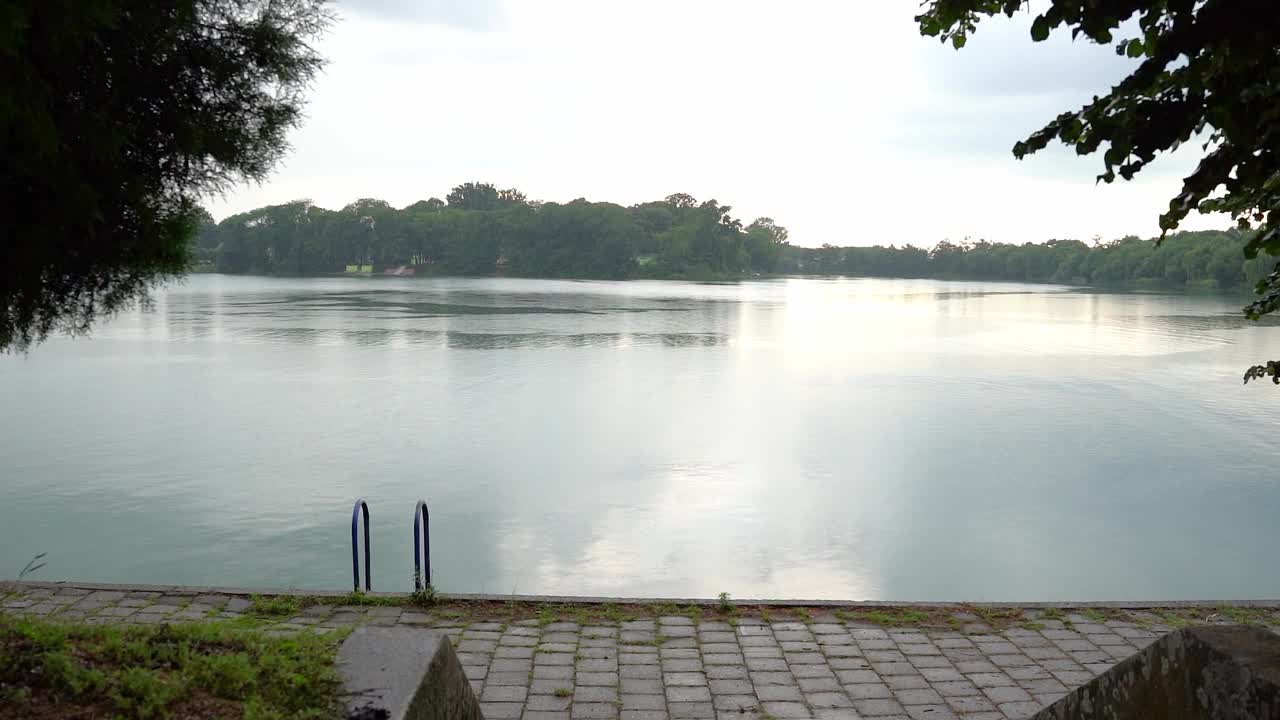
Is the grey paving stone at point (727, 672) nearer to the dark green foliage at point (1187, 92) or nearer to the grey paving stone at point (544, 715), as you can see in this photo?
the grey paving stone at point (544, 715)

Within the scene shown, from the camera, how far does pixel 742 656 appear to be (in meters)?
5.43

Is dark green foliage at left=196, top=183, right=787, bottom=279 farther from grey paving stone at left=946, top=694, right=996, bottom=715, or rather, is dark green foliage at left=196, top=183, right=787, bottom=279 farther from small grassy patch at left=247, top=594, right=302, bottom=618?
grey paving stone at left=946, top=694, right=996, bottom=715

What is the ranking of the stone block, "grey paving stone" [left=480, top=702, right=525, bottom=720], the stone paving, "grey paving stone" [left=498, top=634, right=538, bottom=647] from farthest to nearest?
"grey paving stone" [left=498, top=634, right=538, bottom=647] < the stone paving < "grey paving stone" [left=480, top=702, right=525, bottom=720] < the stone block

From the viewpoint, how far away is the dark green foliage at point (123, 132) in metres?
3.29

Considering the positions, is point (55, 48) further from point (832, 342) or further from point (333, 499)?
point (832, 342)

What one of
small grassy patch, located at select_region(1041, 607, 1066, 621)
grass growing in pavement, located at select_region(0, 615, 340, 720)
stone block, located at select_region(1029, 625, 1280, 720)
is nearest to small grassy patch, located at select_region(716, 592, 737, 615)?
small grassy patch, located at select_region(1041, 607, 1066, 621)

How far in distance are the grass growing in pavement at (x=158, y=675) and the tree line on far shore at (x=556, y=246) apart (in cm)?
10561

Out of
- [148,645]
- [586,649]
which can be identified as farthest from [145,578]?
[148,645]

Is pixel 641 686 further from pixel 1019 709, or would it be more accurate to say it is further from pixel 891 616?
pixel 891 616

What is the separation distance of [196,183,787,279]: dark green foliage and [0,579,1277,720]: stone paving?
109948 millimetres

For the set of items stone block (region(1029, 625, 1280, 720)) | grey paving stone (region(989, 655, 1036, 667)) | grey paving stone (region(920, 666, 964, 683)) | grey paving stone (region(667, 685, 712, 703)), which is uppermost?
stone block (region(1029, 625, 1280, 720))

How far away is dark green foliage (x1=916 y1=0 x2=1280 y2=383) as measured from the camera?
3.06 metres

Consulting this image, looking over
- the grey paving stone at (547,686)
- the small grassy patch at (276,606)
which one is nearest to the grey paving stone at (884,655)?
the grey paving stone at (547,686)

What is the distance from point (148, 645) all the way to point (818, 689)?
3.07 m
